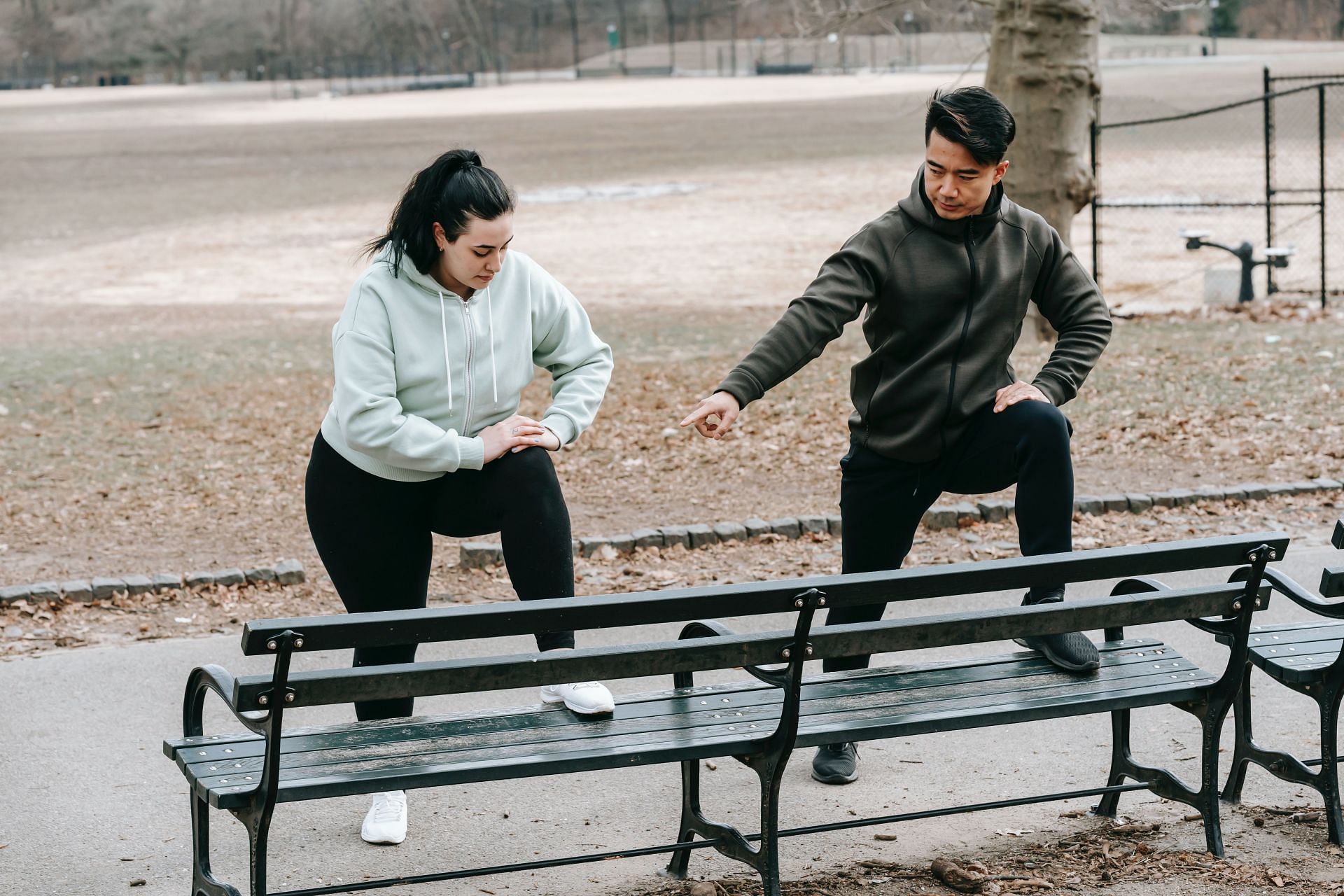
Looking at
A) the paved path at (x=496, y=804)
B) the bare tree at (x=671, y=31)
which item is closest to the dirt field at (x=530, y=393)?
the paved path at (x=496, y=804)

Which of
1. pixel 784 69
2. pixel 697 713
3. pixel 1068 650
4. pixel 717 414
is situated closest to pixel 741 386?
pixel 717 414

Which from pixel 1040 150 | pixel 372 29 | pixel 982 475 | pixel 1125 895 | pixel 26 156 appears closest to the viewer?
pixel 1125 895

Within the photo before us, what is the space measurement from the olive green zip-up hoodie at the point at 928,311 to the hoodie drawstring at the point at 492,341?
54cm

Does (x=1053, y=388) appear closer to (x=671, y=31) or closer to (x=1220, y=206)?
(x=1220, y=206)

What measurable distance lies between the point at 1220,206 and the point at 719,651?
1877 cm

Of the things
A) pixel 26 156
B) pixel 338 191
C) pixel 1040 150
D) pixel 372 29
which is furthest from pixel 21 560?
pixel 372 29

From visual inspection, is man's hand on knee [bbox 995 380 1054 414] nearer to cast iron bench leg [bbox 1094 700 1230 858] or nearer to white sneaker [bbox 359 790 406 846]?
cast iron bench leg [bbox 1094 700 1230 858]

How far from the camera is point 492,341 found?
3721mm

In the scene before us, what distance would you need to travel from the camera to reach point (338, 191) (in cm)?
2973

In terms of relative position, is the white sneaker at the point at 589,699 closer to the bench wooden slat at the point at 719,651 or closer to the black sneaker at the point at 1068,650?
the bench wooden slat at the point at 719,651

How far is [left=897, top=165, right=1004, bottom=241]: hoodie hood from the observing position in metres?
3.89

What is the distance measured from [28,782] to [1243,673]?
3.13m

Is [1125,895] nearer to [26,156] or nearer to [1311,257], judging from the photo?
[1311,257]

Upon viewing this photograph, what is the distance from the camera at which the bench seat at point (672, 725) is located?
3.03 m
